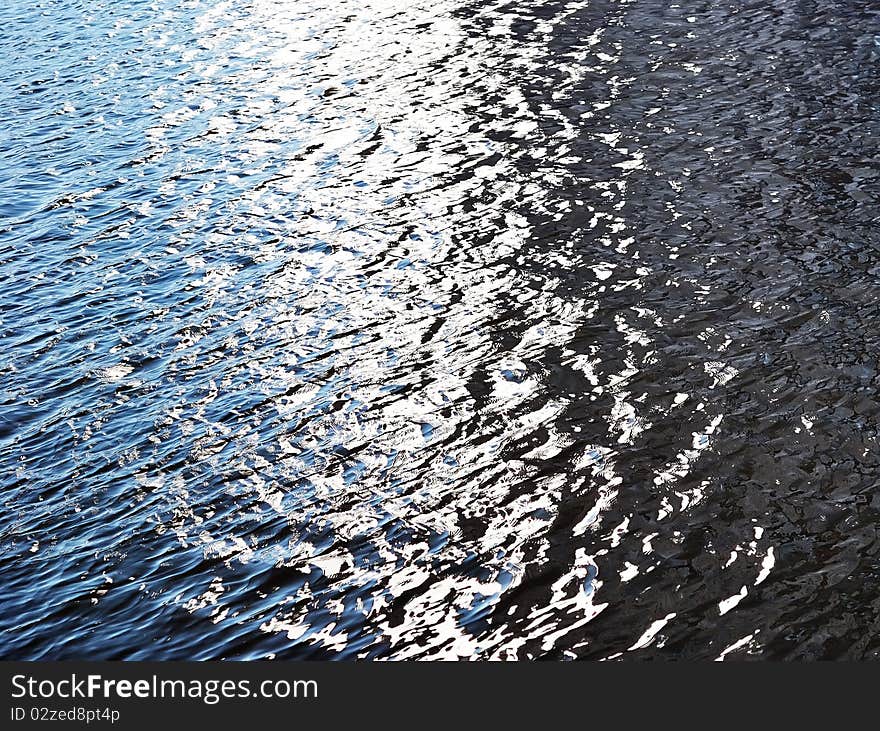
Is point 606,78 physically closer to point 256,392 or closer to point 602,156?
point 602,156

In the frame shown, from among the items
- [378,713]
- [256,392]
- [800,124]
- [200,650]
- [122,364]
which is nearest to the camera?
[378,713]

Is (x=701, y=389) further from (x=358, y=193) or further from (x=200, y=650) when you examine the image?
(x=358, y=193)

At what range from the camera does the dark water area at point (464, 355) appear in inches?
588

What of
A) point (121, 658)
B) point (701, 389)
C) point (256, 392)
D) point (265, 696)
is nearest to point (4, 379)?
point (256, 392)

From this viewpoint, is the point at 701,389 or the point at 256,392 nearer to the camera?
the point at 701,389

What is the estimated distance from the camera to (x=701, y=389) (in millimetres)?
18359

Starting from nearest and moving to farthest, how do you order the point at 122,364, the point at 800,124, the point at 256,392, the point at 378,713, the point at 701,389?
1. the point at 378,713
2. the point at 701,389
3. the point at 256,392
4. the point at 122,364
5. the point at 800,124

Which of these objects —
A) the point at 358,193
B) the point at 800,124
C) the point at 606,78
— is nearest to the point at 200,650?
the point at 358,193

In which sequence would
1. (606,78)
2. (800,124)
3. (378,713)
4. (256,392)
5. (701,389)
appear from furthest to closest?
(606,78), (800,124), (256,392), (701,389), (378,713)

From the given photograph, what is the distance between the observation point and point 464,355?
20.6 meters

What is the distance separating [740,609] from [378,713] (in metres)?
5.17

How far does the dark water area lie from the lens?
14.9 m

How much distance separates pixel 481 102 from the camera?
107ft

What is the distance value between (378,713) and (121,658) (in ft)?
13.7
